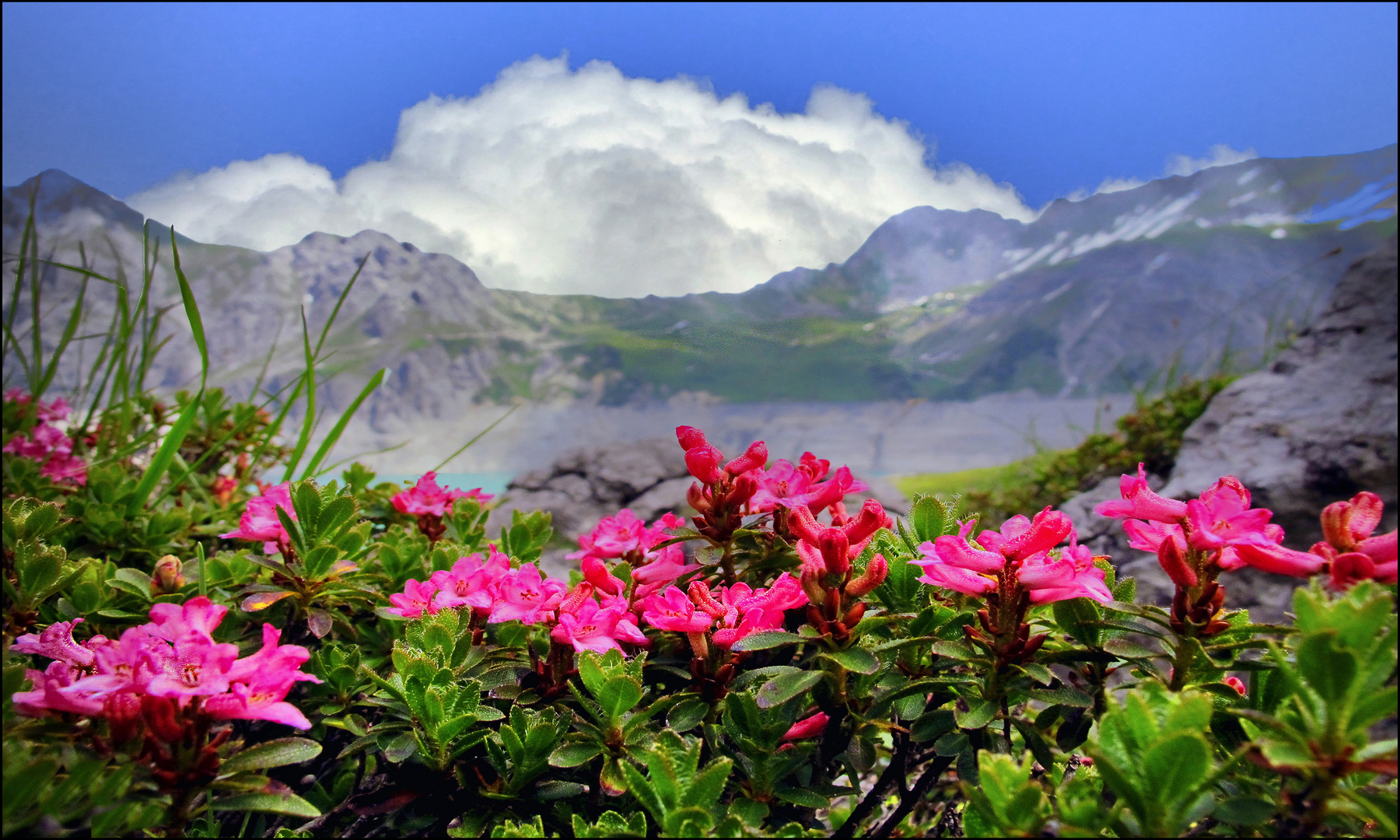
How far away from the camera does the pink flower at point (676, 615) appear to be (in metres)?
0.84

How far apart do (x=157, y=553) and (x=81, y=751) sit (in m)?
0.97

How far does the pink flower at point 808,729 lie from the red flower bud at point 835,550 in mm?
185

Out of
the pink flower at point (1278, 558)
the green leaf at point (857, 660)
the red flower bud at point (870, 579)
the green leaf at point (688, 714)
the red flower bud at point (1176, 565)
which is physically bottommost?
the green leaf at point (688, 714)

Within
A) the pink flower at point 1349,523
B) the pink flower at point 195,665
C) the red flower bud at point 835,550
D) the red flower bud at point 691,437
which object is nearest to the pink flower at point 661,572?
the red flower bud at point 691,437

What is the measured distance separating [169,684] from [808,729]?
2.19 feet

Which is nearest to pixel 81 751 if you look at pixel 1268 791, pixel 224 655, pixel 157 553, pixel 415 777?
pixel 224 655

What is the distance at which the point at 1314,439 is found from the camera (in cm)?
302

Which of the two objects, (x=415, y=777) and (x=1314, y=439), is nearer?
(x=415, y=777)

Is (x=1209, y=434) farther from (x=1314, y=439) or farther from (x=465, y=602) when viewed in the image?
(x=465, y=602)

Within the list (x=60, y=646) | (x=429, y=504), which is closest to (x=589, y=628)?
(x=60, y=646)

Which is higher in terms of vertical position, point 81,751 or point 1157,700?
point 1157,700

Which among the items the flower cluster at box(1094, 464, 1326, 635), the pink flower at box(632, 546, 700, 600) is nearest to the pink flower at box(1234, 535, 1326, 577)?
the flower cluster at box(1094, 464, 1326, 635)

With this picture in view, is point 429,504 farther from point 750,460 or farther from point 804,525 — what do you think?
point 804,525

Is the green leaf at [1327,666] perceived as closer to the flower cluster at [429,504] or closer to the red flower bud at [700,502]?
the red flower bud at [700,502]
